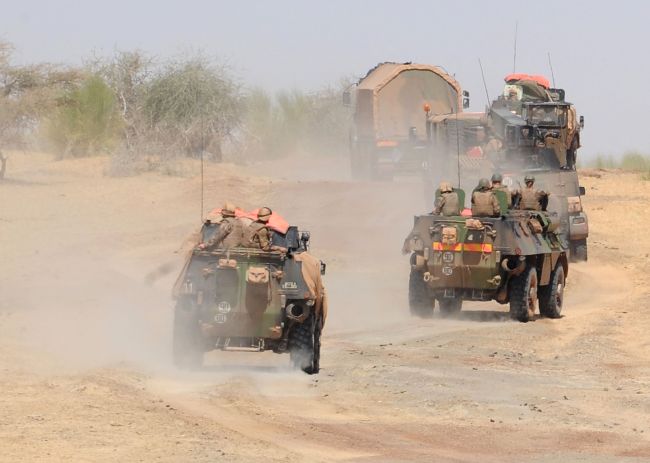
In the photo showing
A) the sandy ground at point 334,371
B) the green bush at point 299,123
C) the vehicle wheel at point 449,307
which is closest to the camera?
the sandy ground at point 334,371

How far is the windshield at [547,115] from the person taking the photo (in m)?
30.0

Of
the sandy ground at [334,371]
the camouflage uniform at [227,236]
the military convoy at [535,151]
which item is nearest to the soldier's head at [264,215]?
the camouflage uniform at [227,236]

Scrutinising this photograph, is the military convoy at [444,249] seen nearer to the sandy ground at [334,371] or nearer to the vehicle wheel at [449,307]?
the vehicle wheel at [449,307]

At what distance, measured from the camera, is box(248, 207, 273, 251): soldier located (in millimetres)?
15406

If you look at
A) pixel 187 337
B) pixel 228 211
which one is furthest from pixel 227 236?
pixel 187 337

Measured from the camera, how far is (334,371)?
15859mm

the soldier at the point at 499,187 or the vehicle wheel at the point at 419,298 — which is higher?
the soldier at the point at 499,187

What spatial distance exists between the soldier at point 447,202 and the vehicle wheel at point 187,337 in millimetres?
7016

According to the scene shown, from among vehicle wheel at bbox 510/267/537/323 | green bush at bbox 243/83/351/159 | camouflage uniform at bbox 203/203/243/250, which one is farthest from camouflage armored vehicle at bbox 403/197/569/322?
green bush at bbox 243/83/351/159

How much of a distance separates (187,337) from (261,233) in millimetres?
1190

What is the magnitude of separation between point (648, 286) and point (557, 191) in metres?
3.03

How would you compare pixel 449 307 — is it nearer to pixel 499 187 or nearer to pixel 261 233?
pixel 499 187

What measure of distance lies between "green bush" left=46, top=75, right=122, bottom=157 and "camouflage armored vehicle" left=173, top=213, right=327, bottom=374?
118ft

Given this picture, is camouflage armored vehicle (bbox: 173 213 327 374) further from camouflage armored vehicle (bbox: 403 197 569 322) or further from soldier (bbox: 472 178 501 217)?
soldier (bbox: 472 178 501 217)
